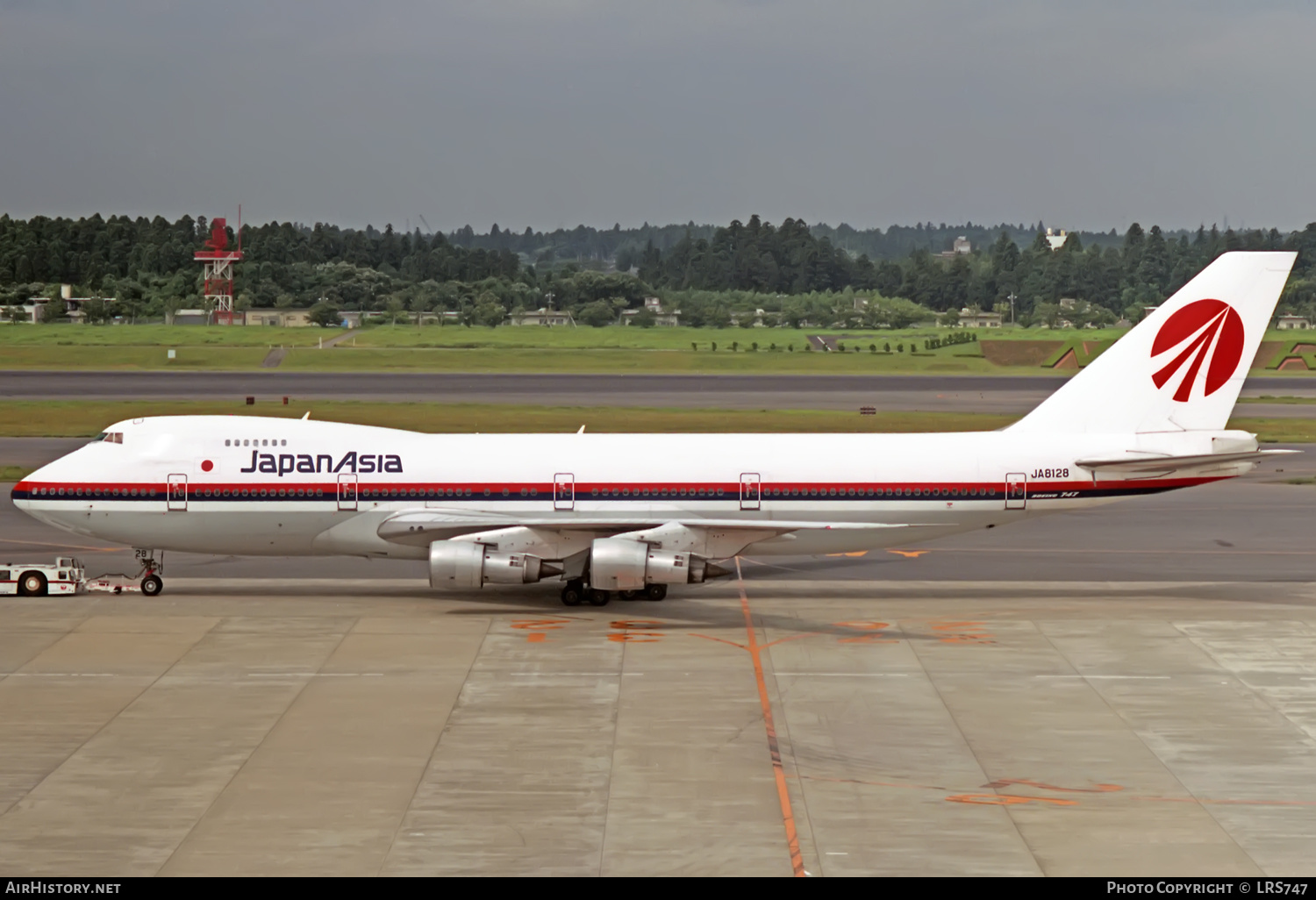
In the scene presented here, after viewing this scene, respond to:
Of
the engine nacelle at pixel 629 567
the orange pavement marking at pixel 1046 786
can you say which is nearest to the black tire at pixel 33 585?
the engine nacelle at pixel 629 567

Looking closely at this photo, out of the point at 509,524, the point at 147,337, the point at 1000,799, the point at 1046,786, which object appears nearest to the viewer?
the point at 1000,799

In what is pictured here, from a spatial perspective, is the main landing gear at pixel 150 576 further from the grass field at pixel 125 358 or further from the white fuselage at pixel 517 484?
the grass field at pixel 125 358

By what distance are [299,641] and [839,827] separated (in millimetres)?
15078

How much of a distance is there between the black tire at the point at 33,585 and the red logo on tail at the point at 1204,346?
27.6 meters

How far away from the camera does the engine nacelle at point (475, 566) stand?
3319 cm

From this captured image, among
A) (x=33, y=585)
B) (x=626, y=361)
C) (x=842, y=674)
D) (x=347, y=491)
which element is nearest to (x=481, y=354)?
(x=626, y=361)

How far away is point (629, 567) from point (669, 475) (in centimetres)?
307

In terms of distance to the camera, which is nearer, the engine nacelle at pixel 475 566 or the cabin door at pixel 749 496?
the engine nacelle at pixel 475 566

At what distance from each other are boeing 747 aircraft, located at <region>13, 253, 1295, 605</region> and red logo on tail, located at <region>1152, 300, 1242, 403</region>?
43mm

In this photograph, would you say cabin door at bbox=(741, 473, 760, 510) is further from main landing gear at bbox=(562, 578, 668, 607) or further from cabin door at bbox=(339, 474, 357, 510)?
cabin door at bbox=(339, 474, 357, 510)

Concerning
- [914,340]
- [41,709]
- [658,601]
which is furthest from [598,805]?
[914,340]

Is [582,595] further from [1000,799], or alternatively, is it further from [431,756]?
[1000,799]

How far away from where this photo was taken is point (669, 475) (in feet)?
115

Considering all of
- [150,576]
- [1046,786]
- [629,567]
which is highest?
[629,567]
